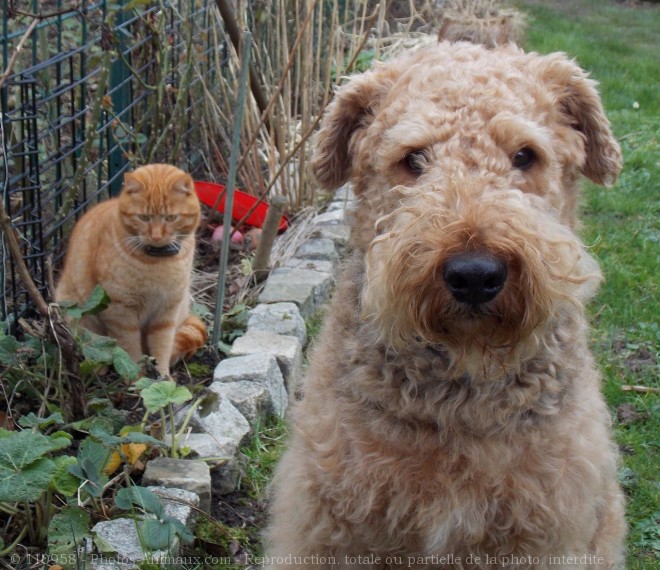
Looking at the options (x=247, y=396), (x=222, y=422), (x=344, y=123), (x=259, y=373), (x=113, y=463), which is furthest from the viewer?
(x=259, y=373)

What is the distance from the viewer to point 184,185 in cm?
389

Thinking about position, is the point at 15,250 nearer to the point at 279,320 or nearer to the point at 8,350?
the point at 8,350

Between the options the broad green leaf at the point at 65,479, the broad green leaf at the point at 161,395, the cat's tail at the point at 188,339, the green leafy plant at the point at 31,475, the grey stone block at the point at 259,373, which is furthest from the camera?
the cat's tail at the point at 188,339

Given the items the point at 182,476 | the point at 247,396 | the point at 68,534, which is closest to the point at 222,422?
the point at 247,396

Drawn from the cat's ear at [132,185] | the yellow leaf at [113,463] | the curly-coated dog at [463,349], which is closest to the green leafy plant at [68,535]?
the yellow leaf at [113,463]

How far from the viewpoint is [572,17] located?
12.9 m

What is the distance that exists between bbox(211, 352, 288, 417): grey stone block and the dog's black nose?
1.86 meters

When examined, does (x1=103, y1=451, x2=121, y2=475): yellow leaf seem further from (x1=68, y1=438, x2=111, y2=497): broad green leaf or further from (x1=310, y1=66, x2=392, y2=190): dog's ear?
(x1=310, y1=66, x2=392, y2=190): dog's ear

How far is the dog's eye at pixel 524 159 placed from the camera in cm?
222

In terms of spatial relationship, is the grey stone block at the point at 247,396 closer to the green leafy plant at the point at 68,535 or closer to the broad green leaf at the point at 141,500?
the broad green leaf at the point at 141,500

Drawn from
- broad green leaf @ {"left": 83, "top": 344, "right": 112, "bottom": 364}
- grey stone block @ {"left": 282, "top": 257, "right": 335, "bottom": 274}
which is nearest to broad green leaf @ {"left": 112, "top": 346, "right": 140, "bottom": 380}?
→ broad green leaf @ {"left": 83, "top": 344, "right": 112, "bottom": 364}

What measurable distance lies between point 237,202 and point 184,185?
140 centimetres

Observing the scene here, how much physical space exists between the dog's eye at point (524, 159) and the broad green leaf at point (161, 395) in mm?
1324

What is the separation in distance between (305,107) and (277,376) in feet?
6.89
